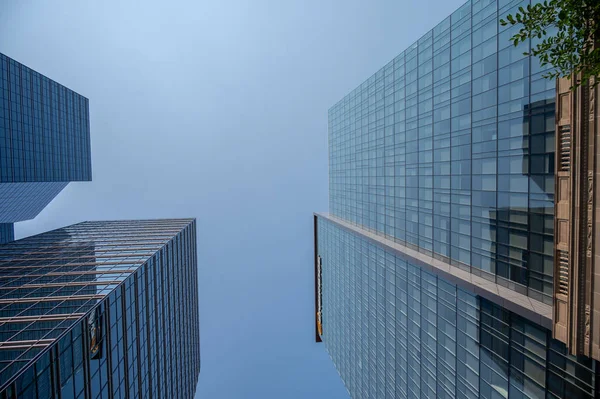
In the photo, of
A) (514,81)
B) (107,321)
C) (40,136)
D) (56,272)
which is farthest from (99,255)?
(514,81)

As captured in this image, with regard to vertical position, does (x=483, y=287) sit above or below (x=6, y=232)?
above

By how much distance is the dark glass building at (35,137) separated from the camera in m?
57.0

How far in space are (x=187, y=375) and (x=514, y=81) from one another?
73876 millimetres

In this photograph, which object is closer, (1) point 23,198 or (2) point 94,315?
(2) point 94,315

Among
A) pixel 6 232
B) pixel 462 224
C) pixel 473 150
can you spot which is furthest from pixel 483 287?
pixel 6 232

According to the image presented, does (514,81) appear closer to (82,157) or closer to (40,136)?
(40,136)

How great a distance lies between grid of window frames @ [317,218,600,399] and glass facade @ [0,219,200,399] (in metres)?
31.2

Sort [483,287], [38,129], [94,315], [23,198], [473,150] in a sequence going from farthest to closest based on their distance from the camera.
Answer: [23,198]
[38,129]
[473,150]
[483,287]
[94,315]

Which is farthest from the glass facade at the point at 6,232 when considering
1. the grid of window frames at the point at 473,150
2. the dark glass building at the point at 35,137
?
the grid of window frames at the point at 473,150

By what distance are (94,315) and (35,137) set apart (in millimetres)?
54067

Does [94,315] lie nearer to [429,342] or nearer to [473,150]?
[429,342]

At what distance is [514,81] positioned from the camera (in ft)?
91.1

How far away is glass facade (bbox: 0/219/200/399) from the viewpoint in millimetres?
21016

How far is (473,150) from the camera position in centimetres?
3322
